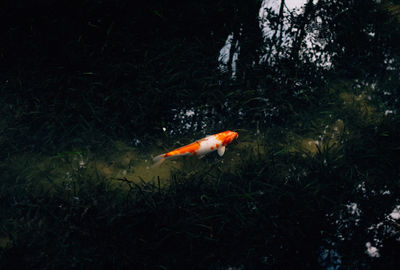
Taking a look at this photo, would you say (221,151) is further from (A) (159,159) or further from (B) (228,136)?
(A) (159,159)

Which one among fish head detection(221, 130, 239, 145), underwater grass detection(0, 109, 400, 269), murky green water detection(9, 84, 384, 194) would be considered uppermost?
fish head detection(221, 130, 239, 145)

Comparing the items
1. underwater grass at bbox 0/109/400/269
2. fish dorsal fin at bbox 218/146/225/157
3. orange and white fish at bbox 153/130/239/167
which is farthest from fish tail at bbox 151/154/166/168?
fish dorsal fin at bbox 218/146/225/157

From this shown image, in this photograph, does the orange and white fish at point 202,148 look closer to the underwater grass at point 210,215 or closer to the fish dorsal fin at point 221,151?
the fish dorsal fin at point 221,151

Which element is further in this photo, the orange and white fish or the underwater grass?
the orange and white fish

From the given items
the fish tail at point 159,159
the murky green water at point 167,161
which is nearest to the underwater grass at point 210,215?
the murky green water at point 167,161

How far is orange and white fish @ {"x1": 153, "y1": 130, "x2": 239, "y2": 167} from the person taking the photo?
2.46 meters

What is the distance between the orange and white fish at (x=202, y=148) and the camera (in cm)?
246

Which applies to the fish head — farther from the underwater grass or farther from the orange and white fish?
the underwater grass

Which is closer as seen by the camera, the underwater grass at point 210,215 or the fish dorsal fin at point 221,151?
the underwater grass at point 210,215

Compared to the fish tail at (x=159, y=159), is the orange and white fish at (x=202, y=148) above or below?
above

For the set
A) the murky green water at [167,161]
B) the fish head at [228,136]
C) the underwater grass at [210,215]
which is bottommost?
the underwater grass at [210,215]

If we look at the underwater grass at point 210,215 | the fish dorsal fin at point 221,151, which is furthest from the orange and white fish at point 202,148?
the underwater grass at point 210,215

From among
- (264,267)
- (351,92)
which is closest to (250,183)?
(264,267)

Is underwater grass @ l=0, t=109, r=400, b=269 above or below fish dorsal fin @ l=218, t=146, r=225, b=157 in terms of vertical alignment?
below
